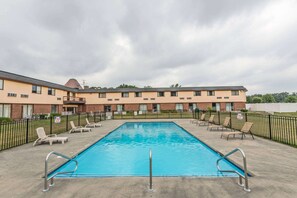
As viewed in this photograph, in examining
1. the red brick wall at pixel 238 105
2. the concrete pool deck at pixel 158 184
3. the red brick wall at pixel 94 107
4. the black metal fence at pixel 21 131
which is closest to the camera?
the concrete pool deck at pixel 158 184

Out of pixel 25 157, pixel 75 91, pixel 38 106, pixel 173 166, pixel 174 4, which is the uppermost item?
pixel 174 4

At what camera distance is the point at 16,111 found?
74.1ft

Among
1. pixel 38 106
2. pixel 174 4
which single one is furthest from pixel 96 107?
pixel 174 4

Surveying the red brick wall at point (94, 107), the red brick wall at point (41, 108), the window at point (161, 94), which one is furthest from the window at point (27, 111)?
the window at point (161, 94)

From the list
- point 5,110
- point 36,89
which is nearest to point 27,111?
point 5,110

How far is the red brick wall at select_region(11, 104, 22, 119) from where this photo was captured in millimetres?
22000

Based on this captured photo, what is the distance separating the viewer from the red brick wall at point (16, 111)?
72.2 ft

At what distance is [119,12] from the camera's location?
11516 millimetres

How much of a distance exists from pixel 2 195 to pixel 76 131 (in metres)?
9.49

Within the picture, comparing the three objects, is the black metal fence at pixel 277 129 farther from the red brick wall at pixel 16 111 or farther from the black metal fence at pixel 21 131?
the red brick wall at pixel 16 111

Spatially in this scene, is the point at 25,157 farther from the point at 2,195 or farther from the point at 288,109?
the point at 288,109

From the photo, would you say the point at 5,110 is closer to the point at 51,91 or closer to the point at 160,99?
the point at 51,91

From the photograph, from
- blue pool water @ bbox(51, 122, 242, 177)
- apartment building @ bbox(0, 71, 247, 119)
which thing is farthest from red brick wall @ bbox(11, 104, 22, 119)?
blue pool water @ bbox(51, 122, 242, 177)

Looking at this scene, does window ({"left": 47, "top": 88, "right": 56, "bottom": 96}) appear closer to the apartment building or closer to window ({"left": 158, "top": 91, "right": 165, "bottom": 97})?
the apartment building
